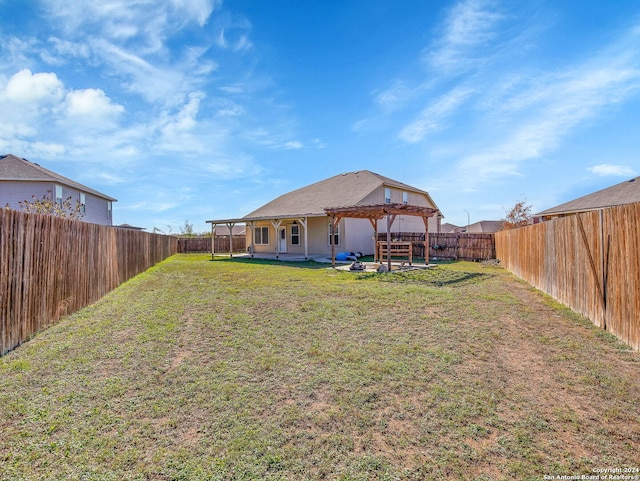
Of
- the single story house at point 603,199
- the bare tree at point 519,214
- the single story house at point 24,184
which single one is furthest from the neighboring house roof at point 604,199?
the single story house at point 24,184

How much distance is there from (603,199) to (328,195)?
15.1 metres

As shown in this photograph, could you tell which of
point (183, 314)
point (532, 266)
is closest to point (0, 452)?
point (183, 314)

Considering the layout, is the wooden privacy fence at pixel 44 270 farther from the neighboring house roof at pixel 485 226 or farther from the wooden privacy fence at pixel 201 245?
the neighboring house roof at pixel 485 226

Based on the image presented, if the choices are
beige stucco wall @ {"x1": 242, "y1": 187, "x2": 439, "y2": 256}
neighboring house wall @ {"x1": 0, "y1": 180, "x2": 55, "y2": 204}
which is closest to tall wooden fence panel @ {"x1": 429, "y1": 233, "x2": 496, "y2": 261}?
beige stucco wall @ {"x1": 242, "y1": 187, "x2": 439, "y2": 256}

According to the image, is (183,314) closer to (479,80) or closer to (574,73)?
(479,80)

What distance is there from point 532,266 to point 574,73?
5.85 metres

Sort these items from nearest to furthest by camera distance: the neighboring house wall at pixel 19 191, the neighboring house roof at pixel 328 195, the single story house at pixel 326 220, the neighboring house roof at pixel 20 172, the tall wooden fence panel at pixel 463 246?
the neighboring house roof at pixel 20 172 → the neighboring house wall at pixel 19 191 → the tall wooden fence panel at pixel 463 246 → the single story house at pixel 326 220 → the neighboring house roof at pixel 328 195

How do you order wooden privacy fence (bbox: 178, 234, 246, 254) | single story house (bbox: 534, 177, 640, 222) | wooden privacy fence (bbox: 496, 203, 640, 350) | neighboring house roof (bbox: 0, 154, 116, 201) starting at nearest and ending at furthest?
wooden privacy fence (bbox: 496, 203, 640, 350) < single story house (bbox: 534, 177, 640, 222) < neighboring house roof (bbox: 0, 154, 116, 201) < wooden privacy fence (bbox: 178, 234, 246, 254)

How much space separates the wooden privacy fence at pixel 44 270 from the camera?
4426 mm

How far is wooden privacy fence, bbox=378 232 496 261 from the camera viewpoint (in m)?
18.0

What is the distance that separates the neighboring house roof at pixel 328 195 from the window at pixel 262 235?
1.11 metres

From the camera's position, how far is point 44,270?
5.32 meters

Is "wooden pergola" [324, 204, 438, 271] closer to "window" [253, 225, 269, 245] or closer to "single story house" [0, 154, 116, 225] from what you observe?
"window" [253, 225, 269, 245]

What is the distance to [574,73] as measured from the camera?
9.67 meters
